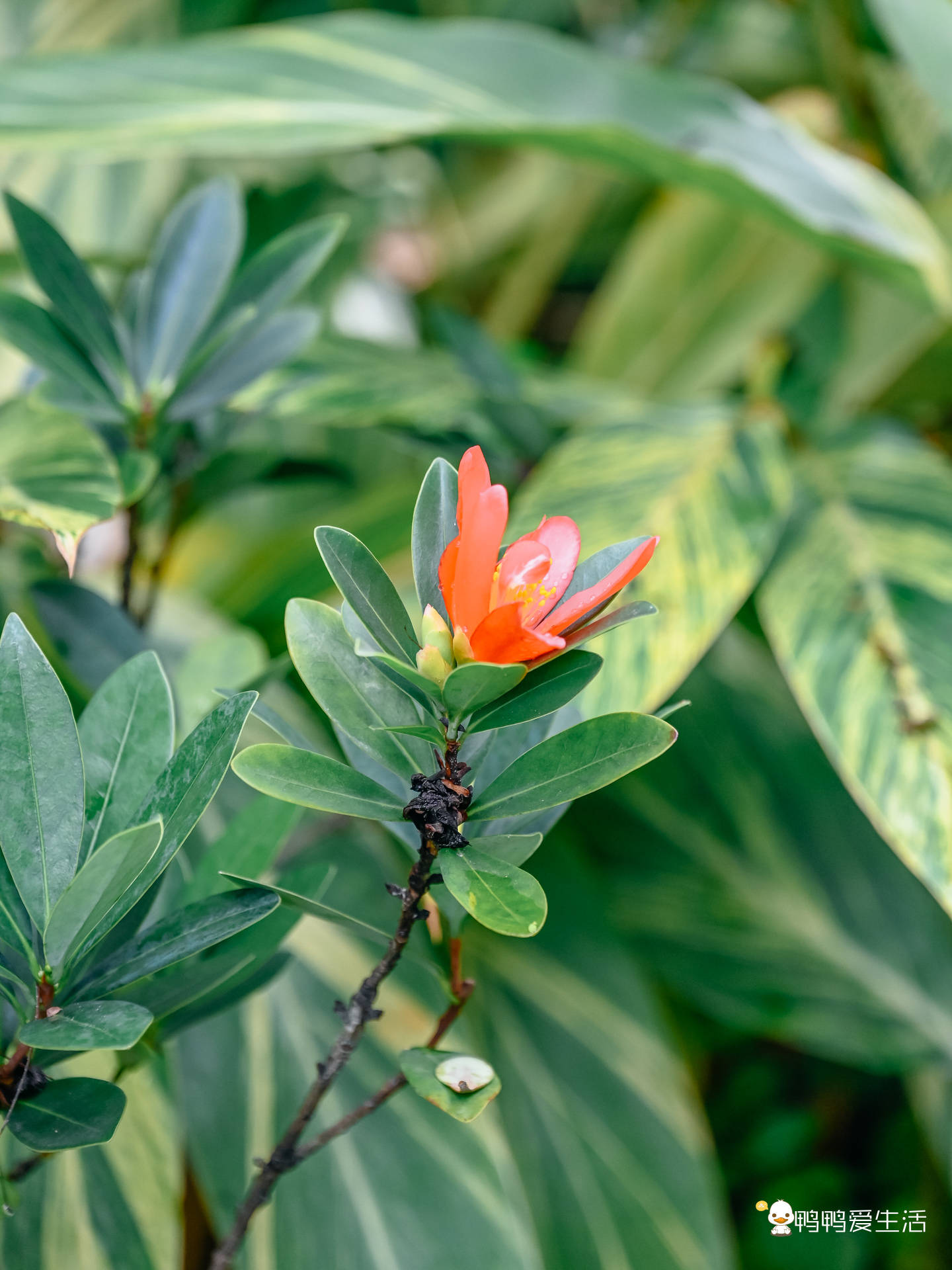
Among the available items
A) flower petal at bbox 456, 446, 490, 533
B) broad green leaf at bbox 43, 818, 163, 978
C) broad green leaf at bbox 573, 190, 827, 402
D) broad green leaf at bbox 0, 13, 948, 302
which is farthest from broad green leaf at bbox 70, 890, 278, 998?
broad green leaf at bbox 573, 190, 827, 402

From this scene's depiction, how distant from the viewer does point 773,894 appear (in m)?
0.71

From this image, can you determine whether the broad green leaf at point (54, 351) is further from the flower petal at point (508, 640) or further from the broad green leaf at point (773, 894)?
the broad green leaf at point (773, 894)

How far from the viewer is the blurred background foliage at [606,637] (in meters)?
0.44

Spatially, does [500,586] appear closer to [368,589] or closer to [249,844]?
[368,589]

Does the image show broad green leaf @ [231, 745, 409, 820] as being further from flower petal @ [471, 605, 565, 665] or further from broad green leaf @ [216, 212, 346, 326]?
broad green leaf @ [216, 212, 346, 326]

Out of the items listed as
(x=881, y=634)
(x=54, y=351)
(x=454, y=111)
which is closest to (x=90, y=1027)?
(x=54, y=351)

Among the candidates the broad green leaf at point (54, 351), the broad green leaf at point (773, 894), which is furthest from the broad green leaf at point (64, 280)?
the broad green leaf at point (773, 894)

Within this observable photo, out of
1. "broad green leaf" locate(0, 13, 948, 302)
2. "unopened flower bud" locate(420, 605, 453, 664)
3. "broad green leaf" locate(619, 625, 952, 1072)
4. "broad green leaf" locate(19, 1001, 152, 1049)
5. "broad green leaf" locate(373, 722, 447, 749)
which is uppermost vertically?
"broad green leaf" locate(0, 13, 948, 302)

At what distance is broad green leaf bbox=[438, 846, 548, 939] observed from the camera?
217 mm

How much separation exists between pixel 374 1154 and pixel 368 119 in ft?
1.86

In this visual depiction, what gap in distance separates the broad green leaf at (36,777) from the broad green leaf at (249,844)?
0.06m

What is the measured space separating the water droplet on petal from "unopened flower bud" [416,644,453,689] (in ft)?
0.35

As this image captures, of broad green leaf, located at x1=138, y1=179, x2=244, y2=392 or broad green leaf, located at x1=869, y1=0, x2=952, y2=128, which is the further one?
broad green leaf, located at x1=869, y1=0, x2=952, y2=128

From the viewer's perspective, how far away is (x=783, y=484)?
57cm
